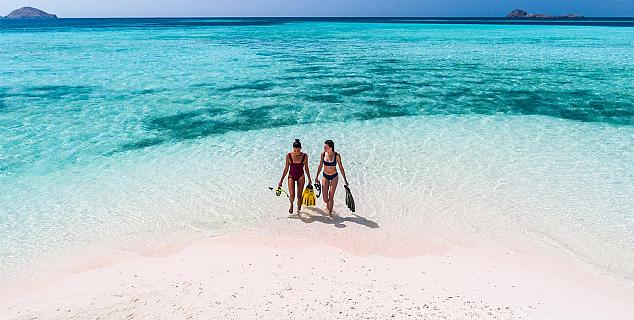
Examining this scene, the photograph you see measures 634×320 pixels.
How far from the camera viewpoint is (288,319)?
5.09 m

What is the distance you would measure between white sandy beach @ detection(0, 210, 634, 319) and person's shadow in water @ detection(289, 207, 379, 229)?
321 mm

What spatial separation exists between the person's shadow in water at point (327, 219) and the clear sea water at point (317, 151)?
0.30 metres

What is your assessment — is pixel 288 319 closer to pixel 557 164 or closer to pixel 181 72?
pixel 557 164

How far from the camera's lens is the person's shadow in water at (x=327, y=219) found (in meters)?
8.02

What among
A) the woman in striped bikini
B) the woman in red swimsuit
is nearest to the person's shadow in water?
the woman in striped bikini

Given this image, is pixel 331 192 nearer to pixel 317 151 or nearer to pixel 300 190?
pixel 300 190

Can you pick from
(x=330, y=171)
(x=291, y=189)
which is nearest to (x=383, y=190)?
(x=330, y=171)

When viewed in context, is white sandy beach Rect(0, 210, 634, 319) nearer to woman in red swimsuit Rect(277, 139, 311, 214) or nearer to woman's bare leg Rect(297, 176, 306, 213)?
woman's bare leg Rect(297, 176, 306, 213)

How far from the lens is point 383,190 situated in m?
9.42

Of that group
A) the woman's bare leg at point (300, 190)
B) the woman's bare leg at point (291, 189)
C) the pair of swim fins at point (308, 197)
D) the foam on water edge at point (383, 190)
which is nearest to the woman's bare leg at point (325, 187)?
the pair of swim fins at point (308, 197)

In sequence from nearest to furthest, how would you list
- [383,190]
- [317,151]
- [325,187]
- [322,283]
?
[322,283]
[325,187]
[383,190]
[317,151]

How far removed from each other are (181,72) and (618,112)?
22.1 meters

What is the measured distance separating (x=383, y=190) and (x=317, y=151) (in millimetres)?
3074

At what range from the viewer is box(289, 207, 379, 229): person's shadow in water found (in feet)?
26.3
